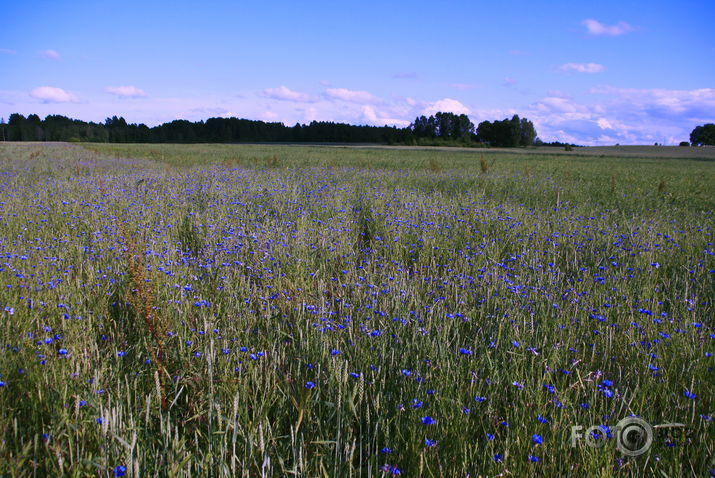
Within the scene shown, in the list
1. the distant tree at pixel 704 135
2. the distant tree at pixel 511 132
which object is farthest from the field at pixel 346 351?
the distant tree at pixel 704 135

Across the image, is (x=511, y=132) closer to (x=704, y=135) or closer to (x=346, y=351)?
(x=704, y=135)

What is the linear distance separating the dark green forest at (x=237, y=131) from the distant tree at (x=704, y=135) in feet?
111

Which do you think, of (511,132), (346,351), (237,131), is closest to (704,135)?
(511,132)

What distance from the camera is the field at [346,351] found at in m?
1.73

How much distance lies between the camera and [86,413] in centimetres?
179

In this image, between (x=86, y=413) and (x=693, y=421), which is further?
(x=693, y=421)

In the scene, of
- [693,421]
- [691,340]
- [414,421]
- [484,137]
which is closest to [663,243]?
[691,340]

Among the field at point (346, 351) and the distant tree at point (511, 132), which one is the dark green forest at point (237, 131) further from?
the field at point (346, 351)

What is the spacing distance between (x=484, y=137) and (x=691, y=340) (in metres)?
94.0

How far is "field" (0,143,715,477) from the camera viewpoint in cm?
173

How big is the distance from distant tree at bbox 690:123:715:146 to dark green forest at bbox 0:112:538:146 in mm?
33862

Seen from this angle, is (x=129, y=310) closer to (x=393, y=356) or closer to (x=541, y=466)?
(x=393, y=356)

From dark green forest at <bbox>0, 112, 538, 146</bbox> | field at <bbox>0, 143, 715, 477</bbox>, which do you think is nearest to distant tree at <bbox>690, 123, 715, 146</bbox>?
dark green forest at <bbox>0, 112, 538, 146</bbox>

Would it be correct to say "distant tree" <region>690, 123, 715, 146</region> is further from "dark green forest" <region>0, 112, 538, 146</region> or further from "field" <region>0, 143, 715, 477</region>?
"field" <region>0, 143, 715, 477</region>
